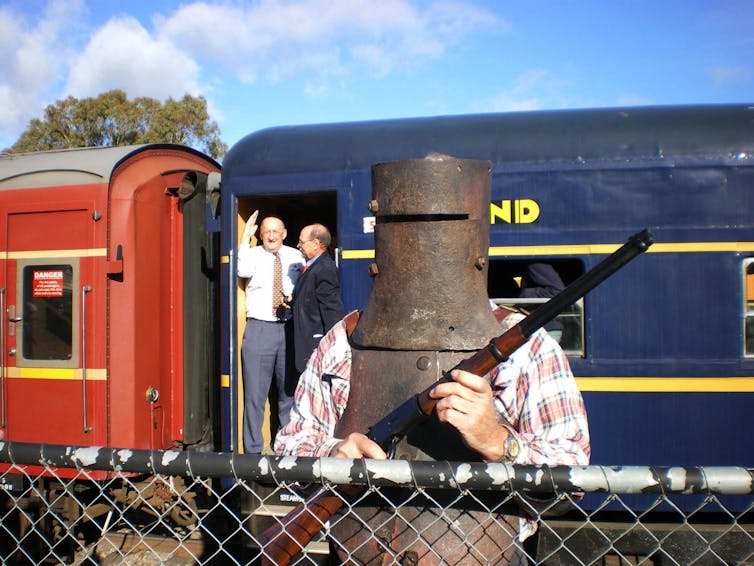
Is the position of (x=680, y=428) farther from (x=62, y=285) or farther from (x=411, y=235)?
(x=62, y=285)

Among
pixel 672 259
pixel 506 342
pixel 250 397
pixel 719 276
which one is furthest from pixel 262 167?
pixel 506 342

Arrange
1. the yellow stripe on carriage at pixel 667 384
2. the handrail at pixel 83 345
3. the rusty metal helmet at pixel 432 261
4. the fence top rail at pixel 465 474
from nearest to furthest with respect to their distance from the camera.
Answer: the fence top rail at pixel 465 474, the rusty metal helmet at pixel 432 261, the yellow stripe on carriage at pixel 667 384, the handrail at pixel 83 345

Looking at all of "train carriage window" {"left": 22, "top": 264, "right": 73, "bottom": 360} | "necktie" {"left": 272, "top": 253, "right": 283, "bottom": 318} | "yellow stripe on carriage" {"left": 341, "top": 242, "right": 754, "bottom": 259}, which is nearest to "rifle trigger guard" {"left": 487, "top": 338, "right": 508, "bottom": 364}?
"yellow stripe on carriage" {"left": 341, "top": 242, "right": 754, "bottom": 259}

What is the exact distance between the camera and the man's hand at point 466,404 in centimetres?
144

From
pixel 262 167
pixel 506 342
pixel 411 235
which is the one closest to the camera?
pixel 506 342

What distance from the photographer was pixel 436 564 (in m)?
1.58

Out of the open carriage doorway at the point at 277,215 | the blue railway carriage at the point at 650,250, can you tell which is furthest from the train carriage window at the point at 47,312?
the blue railway carriage at the point at 650,250

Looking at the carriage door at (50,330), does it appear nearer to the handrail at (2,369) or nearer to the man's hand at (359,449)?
the handrail at (2,369)

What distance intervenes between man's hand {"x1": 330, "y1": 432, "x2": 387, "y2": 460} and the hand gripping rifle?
2.1 inches

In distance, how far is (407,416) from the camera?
157cm

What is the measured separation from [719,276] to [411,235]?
2.96 metres

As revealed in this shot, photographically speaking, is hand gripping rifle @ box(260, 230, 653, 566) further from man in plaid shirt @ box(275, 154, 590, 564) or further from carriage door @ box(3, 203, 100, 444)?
carriage door @ box(3, 203, 100, 444)

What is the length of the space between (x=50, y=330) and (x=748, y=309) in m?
4.94

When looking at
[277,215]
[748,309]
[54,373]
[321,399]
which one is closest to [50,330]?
[54,373]
